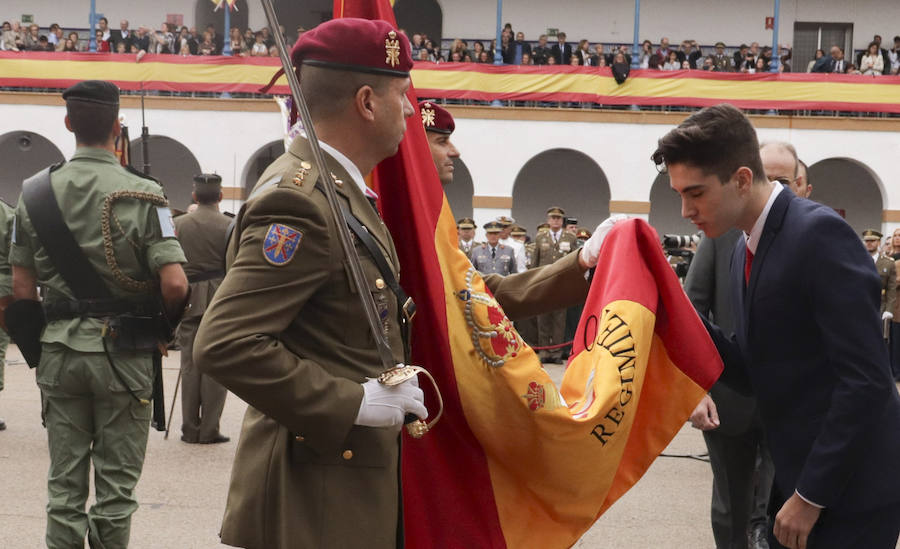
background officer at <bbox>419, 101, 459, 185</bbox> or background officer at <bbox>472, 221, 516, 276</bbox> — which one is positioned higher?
background officer at <bbox>419, 101, 459, 185</bbox>

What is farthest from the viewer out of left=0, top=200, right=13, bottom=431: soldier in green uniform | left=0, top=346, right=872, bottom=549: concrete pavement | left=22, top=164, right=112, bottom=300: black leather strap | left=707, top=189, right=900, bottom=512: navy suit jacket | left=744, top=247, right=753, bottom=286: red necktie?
left=0, top=346, right=872, bottom=549: concrete pavement

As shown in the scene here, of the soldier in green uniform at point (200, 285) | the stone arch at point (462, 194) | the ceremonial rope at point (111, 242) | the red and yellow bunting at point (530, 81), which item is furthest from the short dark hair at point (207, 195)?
the stone arch at point (462, 194)

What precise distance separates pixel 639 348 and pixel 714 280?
1439mm

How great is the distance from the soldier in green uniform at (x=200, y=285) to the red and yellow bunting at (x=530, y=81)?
13.6 m

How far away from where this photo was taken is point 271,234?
2027mm

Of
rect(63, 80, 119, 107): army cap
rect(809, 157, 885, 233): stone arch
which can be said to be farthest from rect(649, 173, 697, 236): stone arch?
rect(63, 80, 119, 107): army cap

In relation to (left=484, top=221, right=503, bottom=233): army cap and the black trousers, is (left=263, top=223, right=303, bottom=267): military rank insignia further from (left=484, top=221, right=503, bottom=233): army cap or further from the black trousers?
(left=484, top=221, right=503, bottom=233): army cap

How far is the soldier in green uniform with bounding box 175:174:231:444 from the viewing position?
291 inches

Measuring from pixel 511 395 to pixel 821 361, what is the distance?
81 cm

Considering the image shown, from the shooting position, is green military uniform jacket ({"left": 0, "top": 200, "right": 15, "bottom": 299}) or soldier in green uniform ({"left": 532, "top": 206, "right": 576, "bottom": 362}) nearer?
green military uniform jacket ({"left": 0, "top": 200, "right": 15, "bottom": 299})

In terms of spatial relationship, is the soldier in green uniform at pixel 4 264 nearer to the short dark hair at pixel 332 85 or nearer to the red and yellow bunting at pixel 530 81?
the short dark hair at pixel 332 85

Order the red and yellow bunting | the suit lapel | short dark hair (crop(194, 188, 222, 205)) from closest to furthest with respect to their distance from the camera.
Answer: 1. the suit lapel
2. short dark hair (crop(194, 188, 222, 205))
3. the red and yellow bunting

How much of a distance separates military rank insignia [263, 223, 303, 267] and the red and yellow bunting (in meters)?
19.7

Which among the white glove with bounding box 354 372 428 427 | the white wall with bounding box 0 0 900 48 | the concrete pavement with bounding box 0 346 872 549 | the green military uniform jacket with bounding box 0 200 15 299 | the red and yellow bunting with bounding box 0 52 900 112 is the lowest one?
the concrete pavement with bounding box 0 346 872 549
